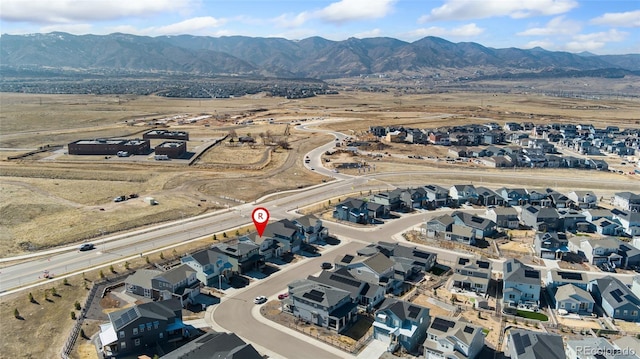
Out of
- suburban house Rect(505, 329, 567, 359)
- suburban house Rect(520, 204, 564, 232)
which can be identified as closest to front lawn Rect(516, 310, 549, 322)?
suburban house Rect(505, 329, 567, 359)

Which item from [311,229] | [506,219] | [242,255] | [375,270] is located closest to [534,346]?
[375,270]

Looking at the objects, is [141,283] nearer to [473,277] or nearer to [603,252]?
[473,277]

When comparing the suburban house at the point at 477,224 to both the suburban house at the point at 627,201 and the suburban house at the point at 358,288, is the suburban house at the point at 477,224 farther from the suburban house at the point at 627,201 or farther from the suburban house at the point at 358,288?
the suburban house at the point at 627,201

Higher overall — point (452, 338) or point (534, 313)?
point (452, 338)

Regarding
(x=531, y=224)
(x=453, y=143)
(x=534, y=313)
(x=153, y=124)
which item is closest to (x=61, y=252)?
(x=534, y=313)

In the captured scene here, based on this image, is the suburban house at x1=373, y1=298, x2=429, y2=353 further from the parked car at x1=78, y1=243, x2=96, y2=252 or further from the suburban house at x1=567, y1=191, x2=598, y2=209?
the suburban house at x1=567, y1=191, x2=598, y2=209

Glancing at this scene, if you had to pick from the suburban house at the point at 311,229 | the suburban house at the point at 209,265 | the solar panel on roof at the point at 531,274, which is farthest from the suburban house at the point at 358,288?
the solar panel on roof at the point at 531,274

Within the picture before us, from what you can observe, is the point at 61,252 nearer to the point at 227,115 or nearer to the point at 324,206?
the point at 324,206
